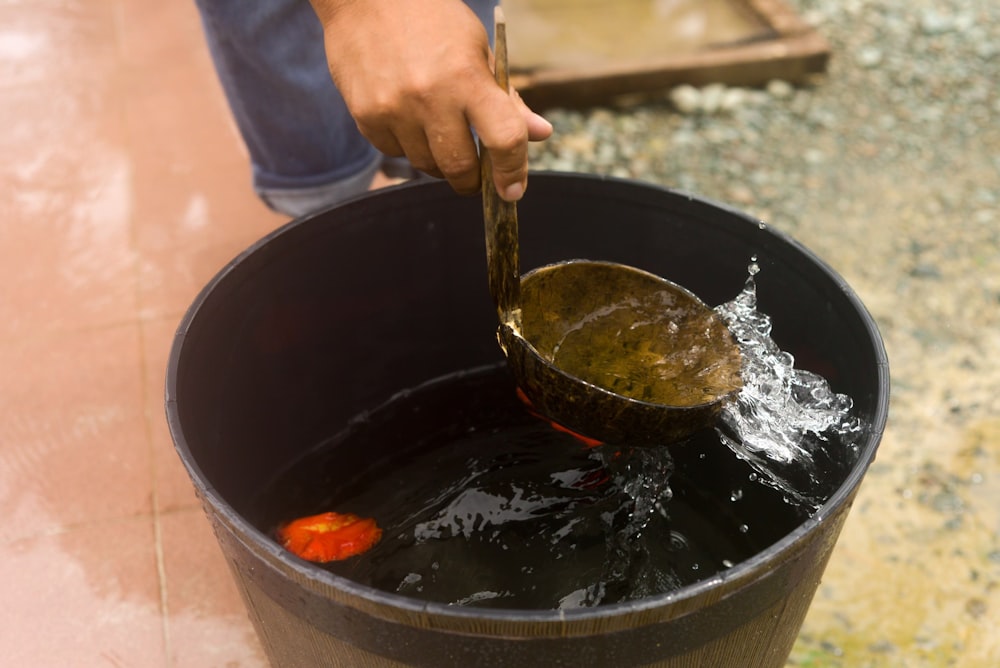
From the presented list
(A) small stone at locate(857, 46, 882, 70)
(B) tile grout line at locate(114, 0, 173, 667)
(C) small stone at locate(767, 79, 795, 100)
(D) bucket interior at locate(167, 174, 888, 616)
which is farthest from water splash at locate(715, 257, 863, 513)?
(A) small stone at locate(857, 46, 882, 70)

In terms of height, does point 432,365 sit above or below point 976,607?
above

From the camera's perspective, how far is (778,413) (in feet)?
4.42

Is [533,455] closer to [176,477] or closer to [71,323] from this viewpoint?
[176,477]

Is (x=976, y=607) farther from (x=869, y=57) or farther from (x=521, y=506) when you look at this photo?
(x=869, y=57)

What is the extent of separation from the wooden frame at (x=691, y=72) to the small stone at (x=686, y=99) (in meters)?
0.02

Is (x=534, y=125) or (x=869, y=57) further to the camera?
(x=869, y=57)

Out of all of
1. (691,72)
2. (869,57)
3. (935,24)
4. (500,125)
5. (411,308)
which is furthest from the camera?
(935,24)

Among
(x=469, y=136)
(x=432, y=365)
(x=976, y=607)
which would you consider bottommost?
(x=976, y=607)

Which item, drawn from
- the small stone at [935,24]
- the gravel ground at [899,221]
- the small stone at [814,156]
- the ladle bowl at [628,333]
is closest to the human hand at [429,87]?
the ladle bowl at [628,333]

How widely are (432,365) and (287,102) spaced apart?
1.85ft

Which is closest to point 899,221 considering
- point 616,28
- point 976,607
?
point 976,607

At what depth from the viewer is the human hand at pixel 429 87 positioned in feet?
3.13

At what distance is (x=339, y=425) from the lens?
165cm

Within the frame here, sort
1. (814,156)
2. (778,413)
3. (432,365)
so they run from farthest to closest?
(814,156), (432,365), (778,413)
